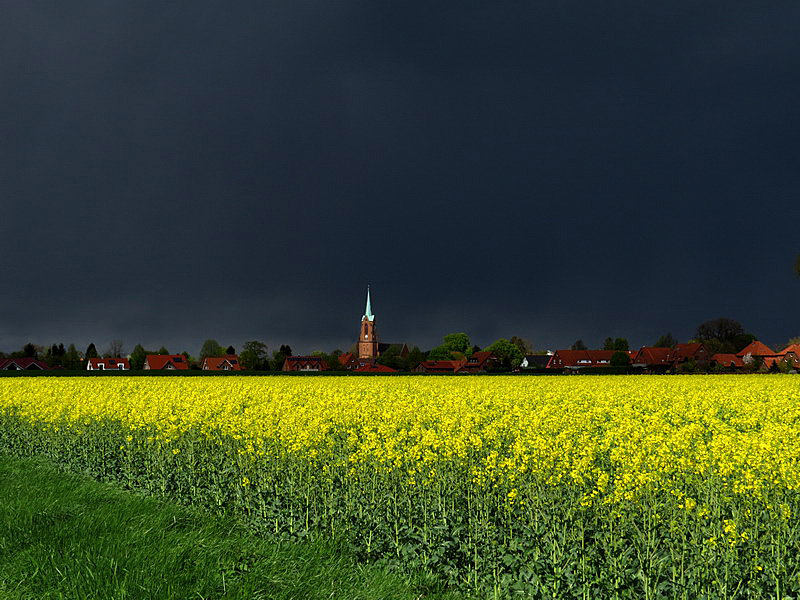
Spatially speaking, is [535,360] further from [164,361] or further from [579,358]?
[164,361]

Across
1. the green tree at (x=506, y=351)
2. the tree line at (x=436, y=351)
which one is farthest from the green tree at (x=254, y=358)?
the green tree at (x=506, y=351)

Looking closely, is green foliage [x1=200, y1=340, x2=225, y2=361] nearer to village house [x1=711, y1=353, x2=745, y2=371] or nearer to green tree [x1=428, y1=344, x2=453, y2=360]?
green tree [x1=428, y1=344, x2=453, y2=360]

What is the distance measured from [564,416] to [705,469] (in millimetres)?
4679

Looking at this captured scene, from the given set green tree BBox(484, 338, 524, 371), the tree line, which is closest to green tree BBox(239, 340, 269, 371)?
the tree line

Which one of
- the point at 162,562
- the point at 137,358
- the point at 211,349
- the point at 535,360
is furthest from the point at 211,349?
the point at 162,562

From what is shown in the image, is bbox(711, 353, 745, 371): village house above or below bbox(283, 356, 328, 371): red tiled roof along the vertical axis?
above

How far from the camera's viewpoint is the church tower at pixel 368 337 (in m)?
193

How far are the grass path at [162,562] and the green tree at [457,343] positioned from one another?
148763 mm

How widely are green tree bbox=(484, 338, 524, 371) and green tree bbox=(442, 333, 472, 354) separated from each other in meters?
8.00

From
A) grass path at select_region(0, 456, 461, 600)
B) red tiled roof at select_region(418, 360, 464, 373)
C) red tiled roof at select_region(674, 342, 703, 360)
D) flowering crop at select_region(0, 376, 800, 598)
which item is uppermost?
red tiled roof at select_region(674, 342, 703, 360)

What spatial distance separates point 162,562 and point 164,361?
116 metres

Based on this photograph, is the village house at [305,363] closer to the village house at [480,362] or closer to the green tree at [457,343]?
the village house at [480,362]

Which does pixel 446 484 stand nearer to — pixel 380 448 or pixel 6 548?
pixel 380 448

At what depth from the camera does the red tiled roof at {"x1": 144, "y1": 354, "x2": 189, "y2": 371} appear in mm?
113356
